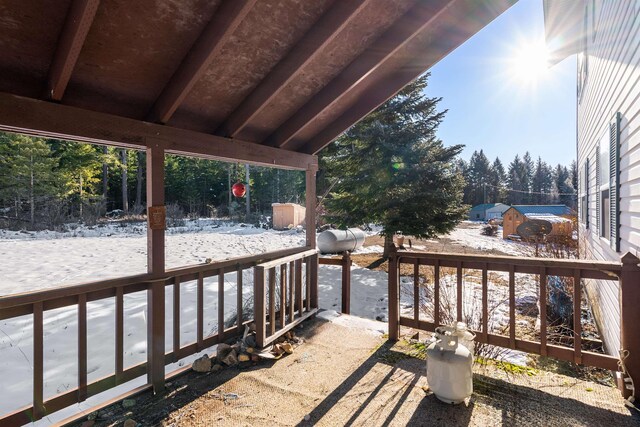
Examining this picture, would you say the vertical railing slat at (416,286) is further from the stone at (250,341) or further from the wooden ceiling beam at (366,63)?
the wooden ceiling beam at (366,63)

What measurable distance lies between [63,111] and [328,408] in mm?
2706

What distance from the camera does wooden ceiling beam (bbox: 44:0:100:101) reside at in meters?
1.66

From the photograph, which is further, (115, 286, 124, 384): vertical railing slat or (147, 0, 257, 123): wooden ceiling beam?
(115, 286, 124, 384): vertical railing slat

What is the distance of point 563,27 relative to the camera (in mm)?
6926

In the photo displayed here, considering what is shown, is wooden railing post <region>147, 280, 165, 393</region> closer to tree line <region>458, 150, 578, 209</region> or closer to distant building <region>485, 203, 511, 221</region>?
distant building <region>485, 203, 511, 221</region>

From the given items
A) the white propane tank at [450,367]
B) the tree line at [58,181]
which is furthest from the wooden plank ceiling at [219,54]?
the tree line at [58,181]

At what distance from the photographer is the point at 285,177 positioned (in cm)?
2591

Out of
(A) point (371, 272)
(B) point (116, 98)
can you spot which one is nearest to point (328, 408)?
(B) point (116, 98)

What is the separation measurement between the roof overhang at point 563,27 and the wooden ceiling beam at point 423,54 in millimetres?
4972

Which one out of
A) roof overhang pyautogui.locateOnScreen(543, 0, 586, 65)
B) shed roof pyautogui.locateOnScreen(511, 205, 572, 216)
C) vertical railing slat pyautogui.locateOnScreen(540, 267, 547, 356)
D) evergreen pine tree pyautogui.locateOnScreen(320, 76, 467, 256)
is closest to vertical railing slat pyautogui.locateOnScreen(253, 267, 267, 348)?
vertical railing slat pyautogui.locateOnScreen(540, 267, 547, 356)

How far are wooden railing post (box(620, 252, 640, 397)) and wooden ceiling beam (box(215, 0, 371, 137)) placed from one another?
2613 millimetres

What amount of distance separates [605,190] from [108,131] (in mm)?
5596

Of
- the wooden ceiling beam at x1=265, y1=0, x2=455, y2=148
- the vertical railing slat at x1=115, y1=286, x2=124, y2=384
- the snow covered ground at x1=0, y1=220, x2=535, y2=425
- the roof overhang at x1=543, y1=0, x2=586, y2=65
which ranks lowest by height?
the snow covered ground at x1=0, y1=220, x2=535, y2=425

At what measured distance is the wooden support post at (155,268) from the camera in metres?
2.56
